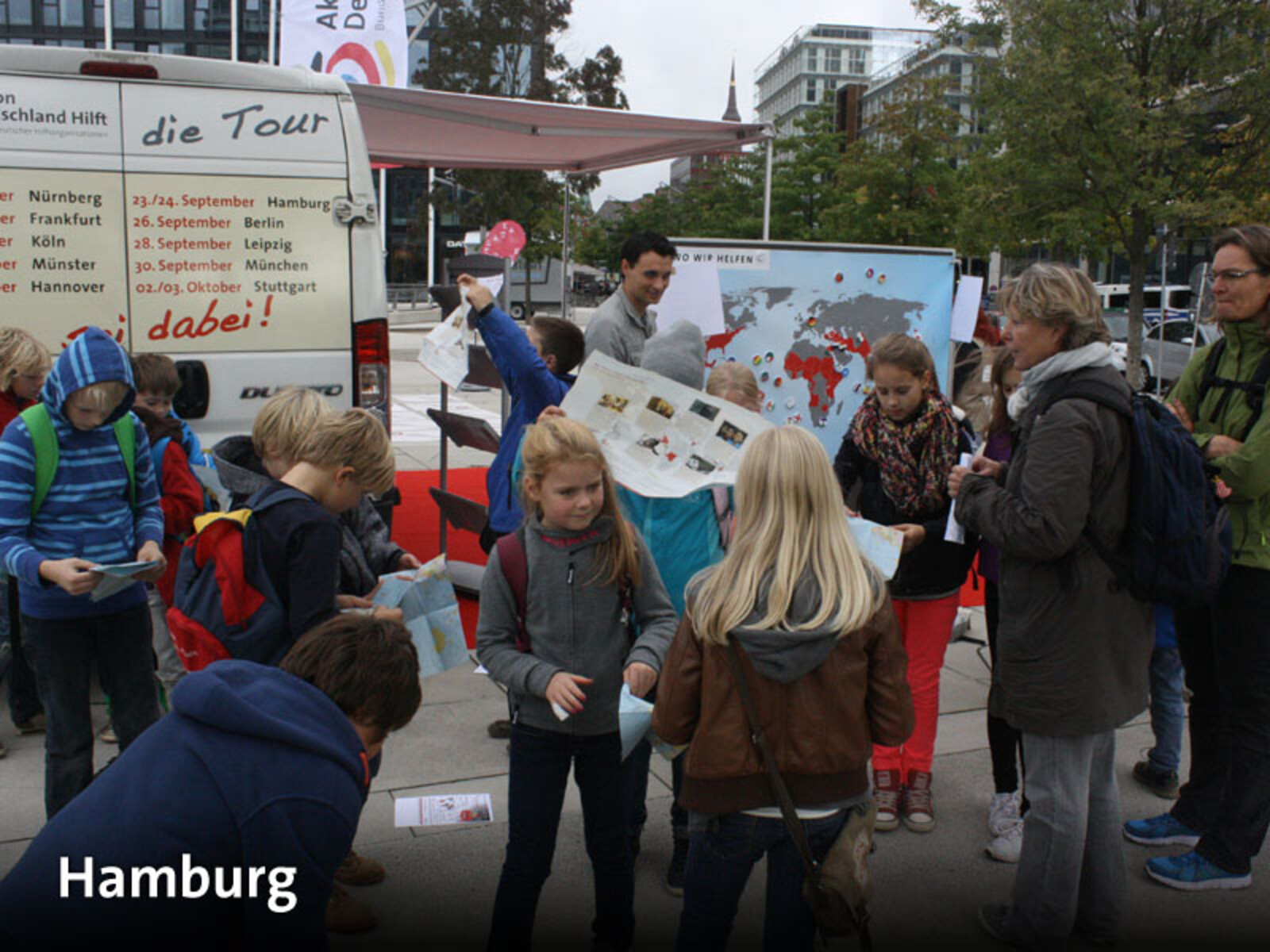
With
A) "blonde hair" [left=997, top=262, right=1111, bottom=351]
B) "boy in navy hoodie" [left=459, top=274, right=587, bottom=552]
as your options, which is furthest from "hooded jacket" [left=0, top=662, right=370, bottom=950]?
"blonde hair" [left=997, top=262, right=1111, bottom=351]

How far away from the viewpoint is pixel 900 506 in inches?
152

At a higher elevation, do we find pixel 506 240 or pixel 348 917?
pixel 506 240

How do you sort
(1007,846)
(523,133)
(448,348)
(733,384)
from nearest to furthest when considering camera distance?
(1007,846) → (733,384) → (448,348) → (523,133)

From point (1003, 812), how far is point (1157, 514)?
1.38m

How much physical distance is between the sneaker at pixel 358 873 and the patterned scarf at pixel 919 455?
2084 mm

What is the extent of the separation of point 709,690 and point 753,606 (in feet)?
0.69

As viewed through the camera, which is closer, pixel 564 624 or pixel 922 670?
pixel 564 624

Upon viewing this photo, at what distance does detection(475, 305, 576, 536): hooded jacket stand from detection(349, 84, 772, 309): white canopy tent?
2616 mm

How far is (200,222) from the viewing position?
4660mm

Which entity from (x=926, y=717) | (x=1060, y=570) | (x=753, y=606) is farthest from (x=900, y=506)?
(x=753, y=606)

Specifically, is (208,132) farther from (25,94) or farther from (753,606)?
(753,606)

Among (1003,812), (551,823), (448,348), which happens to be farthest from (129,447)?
(1003,812)

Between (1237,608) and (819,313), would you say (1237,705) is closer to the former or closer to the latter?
(1237,608)

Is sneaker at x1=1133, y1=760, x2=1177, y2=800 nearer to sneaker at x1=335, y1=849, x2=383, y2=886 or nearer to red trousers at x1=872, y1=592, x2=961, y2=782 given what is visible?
red trousers at x1=872, y1=592, x2=961, y2=782
